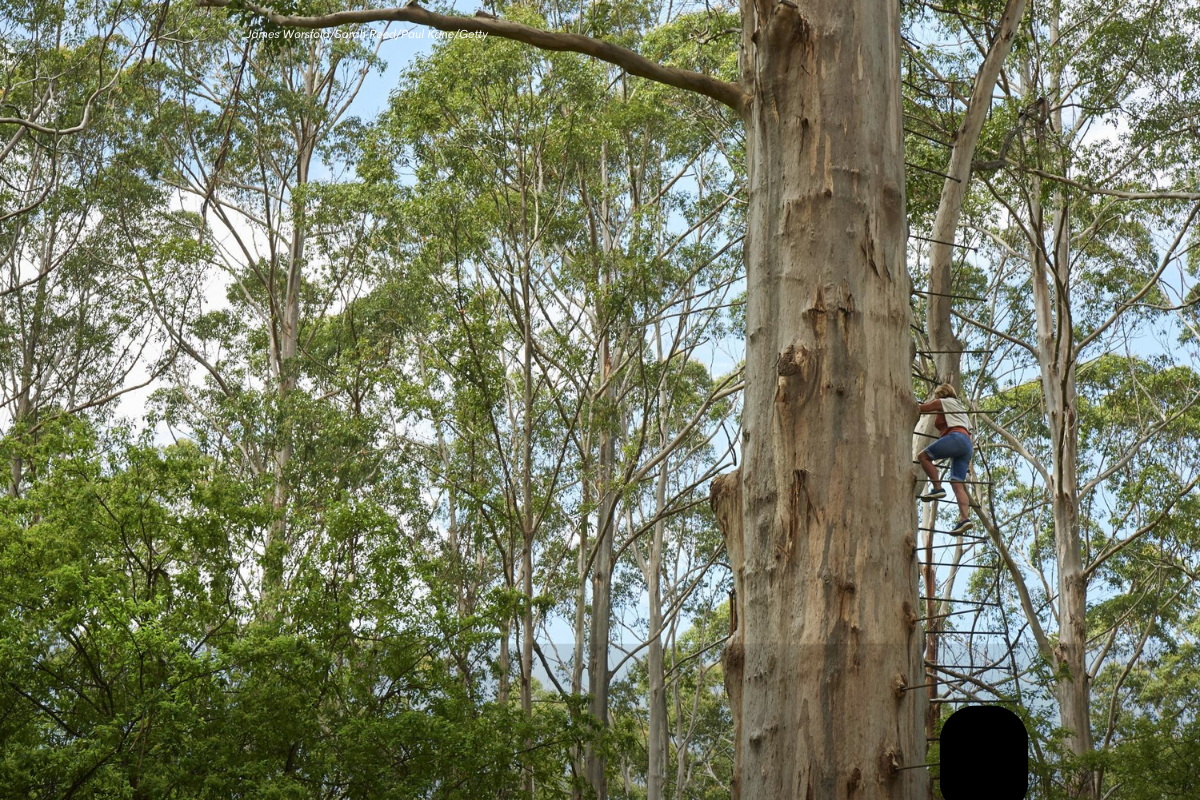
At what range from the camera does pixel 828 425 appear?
7.90 feet

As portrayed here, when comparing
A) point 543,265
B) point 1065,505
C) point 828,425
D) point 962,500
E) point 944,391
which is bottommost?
point 828,425

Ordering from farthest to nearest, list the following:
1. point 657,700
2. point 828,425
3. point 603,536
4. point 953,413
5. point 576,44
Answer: point 657,700, point 603,536, point 953,413, point 576,44, point 828,425

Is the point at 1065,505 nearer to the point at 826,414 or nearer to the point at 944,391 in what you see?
the point at 944,391

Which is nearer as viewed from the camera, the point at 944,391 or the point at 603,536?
the point at 944,391

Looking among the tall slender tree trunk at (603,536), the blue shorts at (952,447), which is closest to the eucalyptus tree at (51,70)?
the tall slender tree trunk at (603,536)

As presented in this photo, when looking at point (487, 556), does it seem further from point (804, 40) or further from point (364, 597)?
point (804, 40)

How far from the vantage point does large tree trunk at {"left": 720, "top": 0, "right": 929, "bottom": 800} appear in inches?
89.0

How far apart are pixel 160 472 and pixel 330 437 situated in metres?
Result: 6.61

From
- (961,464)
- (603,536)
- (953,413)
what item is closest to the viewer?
(953,413)

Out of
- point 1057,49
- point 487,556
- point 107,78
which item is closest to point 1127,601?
point 1057,49

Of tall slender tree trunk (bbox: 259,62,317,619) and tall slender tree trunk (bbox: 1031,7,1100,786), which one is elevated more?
tall slender tree trunk (bbox: 259,62,317,619)

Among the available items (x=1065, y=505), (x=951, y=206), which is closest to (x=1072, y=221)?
(x=1065, y=505)

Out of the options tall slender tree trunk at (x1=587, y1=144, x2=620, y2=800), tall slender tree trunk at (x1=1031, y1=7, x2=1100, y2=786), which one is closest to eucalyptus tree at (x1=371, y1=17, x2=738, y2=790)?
tall slender tree trunk at (x1=587, y1=144, x2=620, y2=800)

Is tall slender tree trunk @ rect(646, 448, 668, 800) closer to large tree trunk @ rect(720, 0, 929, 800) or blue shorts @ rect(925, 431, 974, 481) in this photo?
blue shorts @ rect(925, 431, 974, 481)
